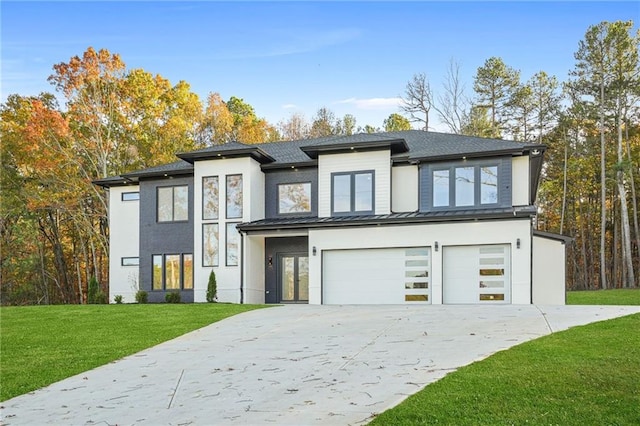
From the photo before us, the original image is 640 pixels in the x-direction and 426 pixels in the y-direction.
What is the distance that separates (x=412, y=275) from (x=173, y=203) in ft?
31.2

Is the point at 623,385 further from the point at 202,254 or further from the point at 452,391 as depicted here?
the point at 202,254

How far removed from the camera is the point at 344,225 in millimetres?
20016

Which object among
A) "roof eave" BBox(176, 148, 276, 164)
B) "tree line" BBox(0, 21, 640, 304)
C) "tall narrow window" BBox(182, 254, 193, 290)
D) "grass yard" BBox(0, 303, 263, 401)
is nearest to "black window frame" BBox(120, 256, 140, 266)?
"tall narrow window" BBox(182, 254, 193, 290)

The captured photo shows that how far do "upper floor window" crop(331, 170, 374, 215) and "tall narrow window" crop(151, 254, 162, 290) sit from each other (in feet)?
22.8

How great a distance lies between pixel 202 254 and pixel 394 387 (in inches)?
595

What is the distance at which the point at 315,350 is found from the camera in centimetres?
1104

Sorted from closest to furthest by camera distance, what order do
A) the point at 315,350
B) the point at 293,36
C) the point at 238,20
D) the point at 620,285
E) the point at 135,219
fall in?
the point at 315,350, the point at 238,20, the point at 293,36, the point at 135,219, the point at 620,285

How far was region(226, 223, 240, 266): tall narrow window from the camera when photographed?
21812mm

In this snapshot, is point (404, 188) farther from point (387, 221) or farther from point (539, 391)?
point (539, 391)

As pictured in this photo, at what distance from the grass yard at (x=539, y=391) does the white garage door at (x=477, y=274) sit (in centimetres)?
863

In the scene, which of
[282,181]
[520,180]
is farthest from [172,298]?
[520,180]

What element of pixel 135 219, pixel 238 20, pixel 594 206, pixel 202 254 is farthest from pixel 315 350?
pixel 594 206

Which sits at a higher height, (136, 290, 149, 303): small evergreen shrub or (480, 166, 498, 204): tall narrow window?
(480, 166, 498, 204): tall narrow window

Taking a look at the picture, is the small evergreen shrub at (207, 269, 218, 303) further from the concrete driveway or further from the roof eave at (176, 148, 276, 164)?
the concrete driveway
